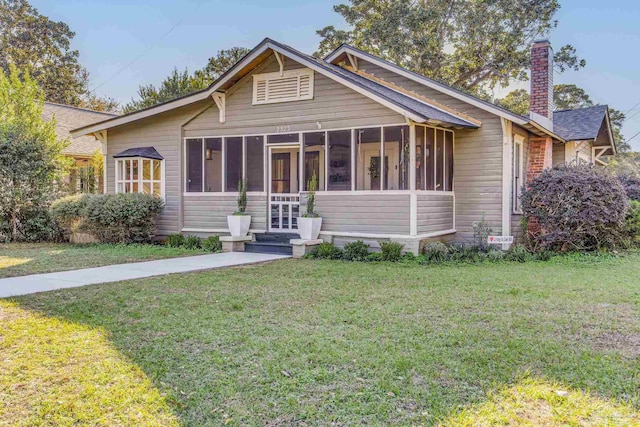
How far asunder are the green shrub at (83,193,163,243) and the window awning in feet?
3.63

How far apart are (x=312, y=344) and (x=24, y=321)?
288 cm

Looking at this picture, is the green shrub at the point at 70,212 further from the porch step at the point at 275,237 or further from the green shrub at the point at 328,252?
the green shrub at the point at 328,252

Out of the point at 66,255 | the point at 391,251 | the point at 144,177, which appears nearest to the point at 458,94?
the point at 391,251

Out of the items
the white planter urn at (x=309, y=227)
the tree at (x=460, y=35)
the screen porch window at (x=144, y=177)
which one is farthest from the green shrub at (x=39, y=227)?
the tree at (x=460, y=35)

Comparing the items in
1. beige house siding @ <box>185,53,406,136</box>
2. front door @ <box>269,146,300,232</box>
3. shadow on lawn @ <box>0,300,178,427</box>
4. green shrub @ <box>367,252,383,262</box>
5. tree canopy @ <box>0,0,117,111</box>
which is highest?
tree canopy @ <box>0,0,117,111</box>

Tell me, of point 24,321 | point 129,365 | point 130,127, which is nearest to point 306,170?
point 130,127

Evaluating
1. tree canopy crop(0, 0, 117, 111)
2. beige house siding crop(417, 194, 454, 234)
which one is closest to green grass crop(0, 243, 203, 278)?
beige house siding crop(417, 194, 454, 234)

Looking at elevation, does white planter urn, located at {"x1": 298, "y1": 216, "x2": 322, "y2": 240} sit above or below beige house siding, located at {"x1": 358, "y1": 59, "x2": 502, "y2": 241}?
below

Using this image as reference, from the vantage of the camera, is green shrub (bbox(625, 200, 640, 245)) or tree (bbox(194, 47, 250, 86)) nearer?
green shrub (bbox(625, 200, 640, 245))

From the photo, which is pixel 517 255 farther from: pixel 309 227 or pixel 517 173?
pixel 309 227

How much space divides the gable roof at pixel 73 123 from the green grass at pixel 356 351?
13.6 m

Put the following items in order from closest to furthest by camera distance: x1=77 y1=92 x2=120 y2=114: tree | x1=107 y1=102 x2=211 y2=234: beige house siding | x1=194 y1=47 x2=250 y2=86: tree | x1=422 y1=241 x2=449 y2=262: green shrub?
x1=422 y1=241 x2=449 y2=262: green shrub, x1=107 y1=102 x2=211 y2=234: beige house siding, x1=194 y1=47 x2=250 y2=86: tree, x1=77 y1=92 x2=120 y2=114: tree

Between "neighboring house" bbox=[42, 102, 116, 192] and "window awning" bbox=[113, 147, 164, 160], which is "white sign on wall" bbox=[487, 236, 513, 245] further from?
"neighboring house" bbox=[42, 102, 116, 192]

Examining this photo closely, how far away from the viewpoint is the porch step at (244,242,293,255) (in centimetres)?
1122
